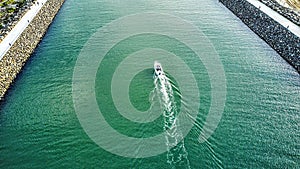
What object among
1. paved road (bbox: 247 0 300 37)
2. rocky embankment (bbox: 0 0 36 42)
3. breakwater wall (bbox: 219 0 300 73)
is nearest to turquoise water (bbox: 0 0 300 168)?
breakwater wall (bbox: 219 0 300 73)

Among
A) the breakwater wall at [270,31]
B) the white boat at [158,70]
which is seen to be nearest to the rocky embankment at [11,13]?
the white boat at [158,70]

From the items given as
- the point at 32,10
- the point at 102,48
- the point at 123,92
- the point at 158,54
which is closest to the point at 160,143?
the point at 123,92

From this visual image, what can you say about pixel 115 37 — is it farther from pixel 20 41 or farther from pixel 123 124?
pixel 123 124

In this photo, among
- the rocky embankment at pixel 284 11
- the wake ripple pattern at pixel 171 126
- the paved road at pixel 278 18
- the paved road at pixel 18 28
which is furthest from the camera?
the rocky embankment at pixel 284 11

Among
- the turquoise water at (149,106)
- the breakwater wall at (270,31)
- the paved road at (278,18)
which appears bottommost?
the turquoise water at (149,106)

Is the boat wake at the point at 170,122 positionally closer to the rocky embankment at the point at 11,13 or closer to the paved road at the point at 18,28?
the paved road at the point at 18,28

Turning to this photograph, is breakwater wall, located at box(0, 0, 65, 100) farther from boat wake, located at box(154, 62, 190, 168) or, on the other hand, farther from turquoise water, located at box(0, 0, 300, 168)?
boat wake, located at box(154, 62, 190, 168)
